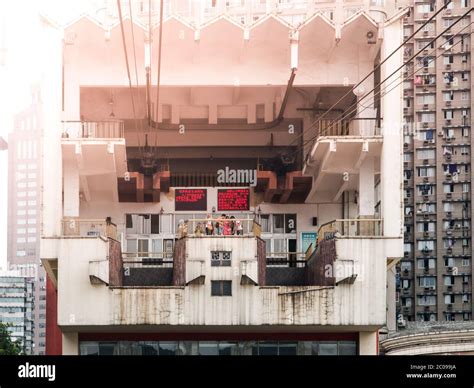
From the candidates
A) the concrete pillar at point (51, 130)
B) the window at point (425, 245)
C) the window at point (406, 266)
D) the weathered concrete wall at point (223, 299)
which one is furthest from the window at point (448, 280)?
the concrete pillar at point (51, 130)

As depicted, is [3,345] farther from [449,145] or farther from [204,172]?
[204,172]

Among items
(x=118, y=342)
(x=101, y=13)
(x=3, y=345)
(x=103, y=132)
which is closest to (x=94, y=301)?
(x=118, y=342)

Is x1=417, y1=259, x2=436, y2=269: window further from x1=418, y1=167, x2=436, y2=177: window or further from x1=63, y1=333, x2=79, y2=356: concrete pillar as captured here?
x1=63, y1=333, x2=79, y2=356: concrete pillar

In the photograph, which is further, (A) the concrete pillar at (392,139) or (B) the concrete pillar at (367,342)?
(A) the concrete pillar at (392,139)

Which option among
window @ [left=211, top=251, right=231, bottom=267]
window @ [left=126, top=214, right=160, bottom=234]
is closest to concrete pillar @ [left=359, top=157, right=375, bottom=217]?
window @ [left=211, top=251, right=231, bottom=267]

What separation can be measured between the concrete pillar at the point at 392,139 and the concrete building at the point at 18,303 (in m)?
137

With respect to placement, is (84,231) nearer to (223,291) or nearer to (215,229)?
(215,229)

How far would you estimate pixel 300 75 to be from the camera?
115 feet

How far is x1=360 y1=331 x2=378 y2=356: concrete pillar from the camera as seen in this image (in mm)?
32281

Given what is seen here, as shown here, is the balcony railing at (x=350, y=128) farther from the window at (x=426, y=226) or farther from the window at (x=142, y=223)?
the window at (x=426, y=226)

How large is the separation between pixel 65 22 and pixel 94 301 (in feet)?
28.8

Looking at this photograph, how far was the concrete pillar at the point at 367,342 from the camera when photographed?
3228 centimetres

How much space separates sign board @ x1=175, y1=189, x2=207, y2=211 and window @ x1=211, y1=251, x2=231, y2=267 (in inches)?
311

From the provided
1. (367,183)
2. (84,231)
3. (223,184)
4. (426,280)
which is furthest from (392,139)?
(426,280)
